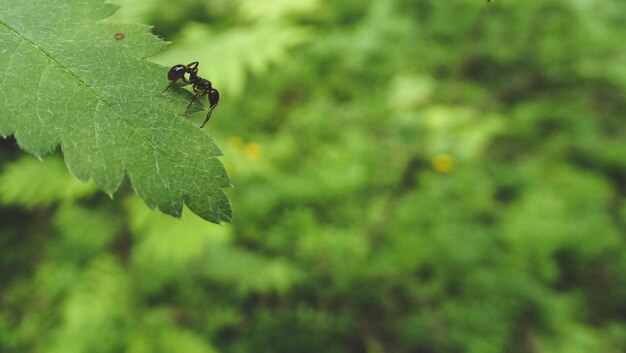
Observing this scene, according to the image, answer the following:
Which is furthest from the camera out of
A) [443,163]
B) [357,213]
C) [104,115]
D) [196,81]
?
[443,163]

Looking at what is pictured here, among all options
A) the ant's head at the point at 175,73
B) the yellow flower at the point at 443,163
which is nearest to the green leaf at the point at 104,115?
the ant's head at the point at 175,73

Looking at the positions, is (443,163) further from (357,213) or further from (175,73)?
(175,73)

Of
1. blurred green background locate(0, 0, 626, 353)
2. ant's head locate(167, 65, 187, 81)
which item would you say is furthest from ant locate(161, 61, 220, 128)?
blurred green background locate(0, 0, 626, 353)

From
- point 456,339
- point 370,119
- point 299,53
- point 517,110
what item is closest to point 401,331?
point 456,339

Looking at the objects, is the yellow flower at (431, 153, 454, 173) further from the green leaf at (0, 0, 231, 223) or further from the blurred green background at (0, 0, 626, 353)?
the green leaf at (0, 0, 231, 223)

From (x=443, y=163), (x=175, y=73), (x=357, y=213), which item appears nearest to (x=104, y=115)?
(x=175, y=73)

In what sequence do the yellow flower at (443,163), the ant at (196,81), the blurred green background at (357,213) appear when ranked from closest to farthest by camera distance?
1. the ant at (196,81)
2. the blurred green background at (357,213)
3. the yellow flower at (443,163)

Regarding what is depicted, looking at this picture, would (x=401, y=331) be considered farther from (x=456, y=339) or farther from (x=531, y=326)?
(x=531, y=326)

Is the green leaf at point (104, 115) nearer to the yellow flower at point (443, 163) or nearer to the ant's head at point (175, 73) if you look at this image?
the ant's head at point (175, 73)
